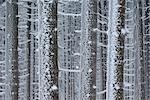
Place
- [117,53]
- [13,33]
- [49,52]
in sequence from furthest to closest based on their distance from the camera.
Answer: [13,33]
[117,53]
[49,52]

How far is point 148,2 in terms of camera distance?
23.5 m

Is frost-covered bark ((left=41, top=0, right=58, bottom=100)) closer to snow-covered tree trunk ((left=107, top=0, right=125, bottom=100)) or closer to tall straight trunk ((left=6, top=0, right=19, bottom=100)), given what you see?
snow-covered tree trunk ((left=107, top=0, right=125, bottom=100))

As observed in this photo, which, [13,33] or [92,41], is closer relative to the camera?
[13,33]

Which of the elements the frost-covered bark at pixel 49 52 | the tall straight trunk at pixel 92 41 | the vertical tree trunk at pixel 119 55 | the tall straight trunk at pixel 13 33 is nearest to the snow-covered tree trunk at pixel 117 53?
the vertical tree trunk at pixel 119 55

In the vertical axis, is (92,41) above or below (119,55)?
above

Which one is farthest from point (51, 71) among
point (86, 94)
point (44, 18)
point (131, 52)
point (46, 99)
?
point (131, 52)

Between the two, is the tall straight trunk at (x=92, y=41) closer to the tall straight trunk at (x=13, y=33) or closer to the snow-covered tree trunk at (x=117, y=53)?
the tall straight trunk at (x=13, y=33)

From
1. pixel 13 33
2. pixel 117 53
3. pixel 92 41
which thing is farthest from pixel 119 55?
pixel 13 33

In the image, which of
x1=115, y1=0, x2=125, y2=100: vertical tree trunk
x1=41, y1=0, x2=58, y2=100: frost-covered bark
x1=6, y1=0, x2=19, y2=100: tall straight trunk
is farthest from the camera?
x1=6, y1=0, x2=19, y2=100: tall straight trunk

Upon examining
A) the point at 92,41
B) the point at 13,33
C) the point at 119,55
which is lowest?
the point at 119,55

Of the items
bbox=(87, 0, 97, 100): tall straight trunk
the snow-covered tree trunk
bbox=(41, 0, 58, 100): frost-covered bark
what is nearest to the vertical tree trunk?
the snow-covered tree trunk

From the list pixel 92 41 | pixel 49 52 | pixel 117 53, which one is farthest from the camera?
pixel 92 41

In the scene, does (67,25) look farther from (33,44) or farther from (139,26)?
(139,26)

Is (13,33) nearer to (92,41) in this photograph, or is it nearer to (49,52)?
(92,41)
